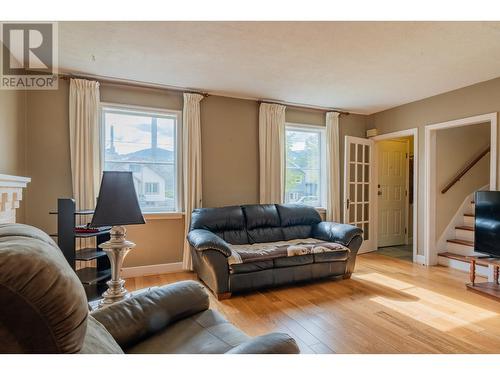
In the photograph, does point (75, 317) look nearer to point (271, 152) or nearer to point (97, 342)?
point (97, 342)

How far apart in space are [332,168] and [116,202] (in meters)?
3.75

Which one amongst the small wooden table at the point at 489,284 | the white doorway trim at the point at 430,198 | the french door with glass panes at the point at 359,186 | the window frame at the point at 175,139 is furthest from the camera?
the french door with glass panes at the point at 359,186

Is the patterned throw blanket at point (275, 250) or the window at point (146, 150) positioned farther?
the window at point (146, 150)

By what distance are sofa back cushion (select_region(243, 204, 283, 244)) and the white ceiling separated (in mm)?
1672

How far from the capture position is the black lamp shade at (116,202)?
1745 mm

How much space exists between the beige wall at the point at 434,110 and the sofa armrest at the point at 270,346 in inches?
161

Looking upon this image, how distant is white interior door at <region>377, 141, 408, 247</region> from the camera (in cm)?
547

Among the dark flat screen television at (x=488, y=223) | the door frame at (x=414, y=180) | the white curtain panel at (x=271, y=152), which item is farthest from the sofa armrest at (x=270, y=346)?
the door frame at (x=414, y=180)

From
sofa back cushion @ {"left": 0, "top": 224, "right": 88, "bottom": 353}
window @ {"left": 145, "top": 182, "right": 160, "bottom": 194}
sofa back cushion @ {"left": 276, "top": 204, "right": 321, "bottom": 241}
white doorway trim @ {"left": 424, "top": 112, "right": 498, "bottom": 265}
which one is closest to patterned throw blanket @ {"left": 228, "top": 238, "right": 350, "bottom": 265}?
sofa back cushion @ {"left": 276, "top": 204, "right": 321, "bottom": 241}

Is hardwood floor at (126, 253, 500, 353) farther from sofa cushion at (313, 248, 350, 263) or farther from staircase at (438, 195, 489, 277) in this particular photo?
staircase at (438, 195, 489, 277)

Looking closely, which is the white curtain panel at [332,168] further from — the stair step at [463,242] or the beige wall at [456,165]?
the stair step at [463,242]

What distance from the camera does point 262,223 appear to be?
12.6 feet

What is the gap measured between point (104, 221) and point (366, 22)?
2440 millimetres
